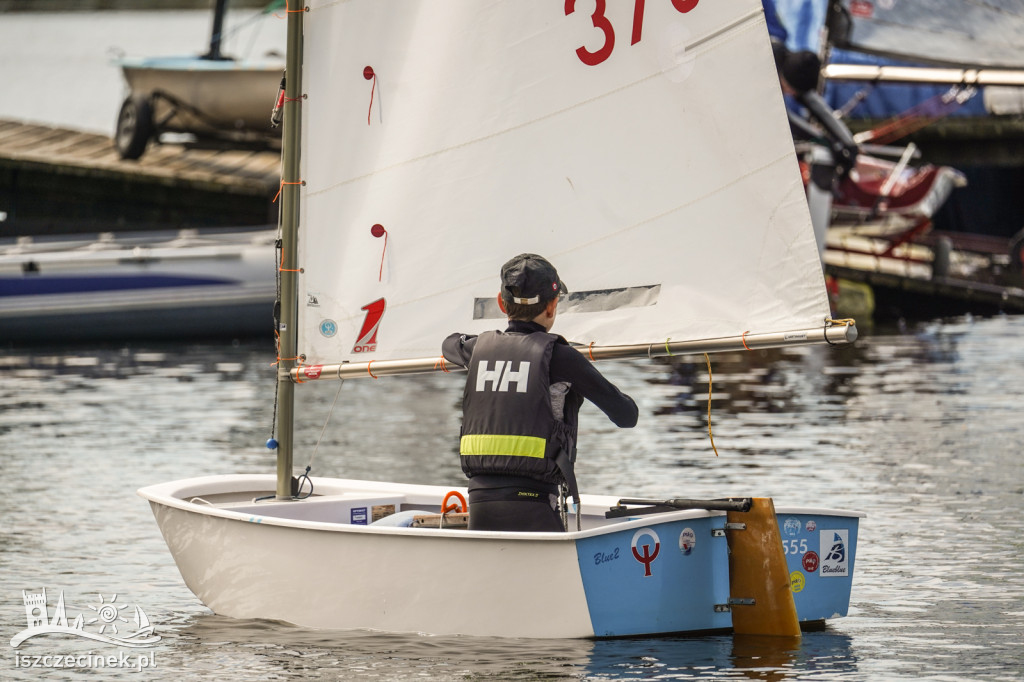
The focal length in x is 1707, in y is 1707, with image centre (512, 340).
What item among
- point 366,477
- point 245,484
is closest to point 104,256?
point 366,477

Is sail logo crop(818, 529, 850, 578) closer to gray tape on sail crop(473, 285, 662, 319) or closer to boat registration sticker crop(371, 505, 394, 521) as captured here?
gray tape on sail crop(473, 285, 662, 319)

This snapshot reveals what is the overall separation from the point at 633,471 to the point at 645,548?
18.1ft

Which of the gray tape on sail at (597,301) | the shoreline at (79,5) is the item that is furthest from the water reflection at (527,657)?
the shoreline at (79,5)

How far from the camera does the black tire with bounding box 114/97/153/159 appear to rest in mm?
27062

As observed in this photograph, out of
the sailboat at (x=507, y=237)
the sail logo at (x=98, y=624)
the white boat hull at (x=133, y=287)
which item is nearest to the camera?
the sailboat at (x=507, y=237)

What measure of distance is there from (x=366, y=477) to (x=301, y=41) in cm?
462

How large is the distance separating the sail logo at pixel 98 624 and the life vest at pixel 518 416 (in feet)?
5.91

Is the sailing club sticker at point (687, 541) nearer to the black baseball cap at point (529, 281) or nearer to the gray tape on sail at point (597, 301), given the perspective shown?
the black baseball cap at point (529, 281)

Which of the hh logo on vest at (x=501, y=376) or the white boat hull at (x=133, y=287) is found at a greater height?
the white boat hull at (x=133, y=287)

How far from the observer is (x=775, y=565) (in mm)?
7004

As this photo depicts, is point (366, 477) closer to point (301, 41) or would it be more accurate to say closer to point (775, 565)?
point (301, 41)

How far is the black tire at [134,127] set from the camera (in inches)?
1065

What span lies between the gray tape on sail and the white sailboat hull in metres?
1.05

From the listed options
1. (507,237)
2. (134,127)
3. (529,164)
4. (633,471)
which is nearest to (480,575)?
(507,237)
